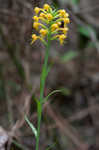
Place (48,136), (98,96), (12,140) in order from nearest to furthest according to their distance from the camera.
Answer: (12,140) < (48,136) < (98,96)

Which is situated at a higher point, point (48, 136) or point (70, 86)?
point (70, 86)

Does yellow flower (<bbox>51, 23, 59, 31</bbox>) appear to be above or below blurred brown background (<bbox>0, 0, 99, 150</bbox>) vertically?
above

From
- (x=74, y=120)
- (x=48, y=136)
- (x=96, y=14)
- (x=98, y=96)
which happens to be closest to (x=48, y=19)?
(x=48, y=136)

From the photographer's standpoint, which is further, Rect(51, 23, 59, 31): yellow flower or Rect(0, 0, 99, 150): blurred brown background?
Rect(0, 0, 99, 150): blurred brown background

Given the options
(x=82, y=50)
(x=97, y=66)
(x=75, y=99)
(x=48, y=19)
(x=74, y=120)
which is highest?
(x=48, y=19)

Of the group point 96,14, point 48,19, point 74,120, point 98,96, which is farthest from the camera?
point 96,14

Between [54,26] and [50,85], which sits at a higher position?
[54,26]

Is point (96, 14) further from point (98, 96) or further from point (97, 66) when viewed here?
point (98, 96)

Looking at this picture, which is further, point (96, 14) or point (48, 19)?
point (96, 14)

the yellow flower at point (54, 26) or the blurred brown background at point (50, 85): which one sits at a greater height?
the yellow flower at point (54, 26)

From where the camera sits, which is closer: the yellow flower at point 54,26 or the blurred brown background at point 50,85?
the yellow flower at point 54,26

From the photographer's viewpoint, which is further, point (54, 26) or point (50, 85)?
point (50, 85)
